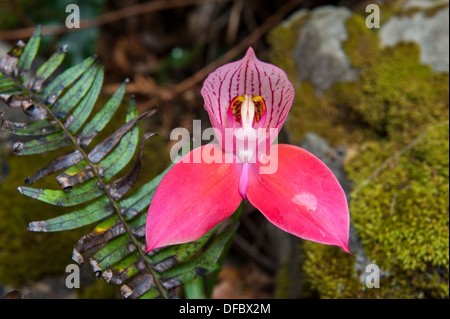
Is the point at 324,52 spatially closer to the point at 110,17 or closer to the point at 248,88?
the point at 248,88

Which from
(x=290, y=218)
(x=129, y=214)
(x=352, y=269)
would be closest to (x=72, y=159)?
(x=129, y=214)

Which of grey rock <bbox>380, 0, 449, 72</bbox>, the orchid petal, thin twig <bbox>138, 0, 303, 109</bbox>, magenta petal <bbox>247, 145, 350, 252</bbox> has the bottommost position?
magenta petal <bbox>247, 145, 350, 252</bbox>

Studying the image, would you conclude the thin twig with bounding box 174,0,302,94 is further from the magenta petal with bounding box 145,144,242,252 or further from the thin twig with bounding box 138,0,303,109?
the magenta petal with bounding box 145,144,242,252

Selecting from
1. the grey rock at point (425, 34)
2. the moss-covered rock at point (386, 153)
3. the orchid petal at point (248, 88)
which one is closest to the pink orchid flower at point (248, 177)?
the orchid petal at point (248, 88)

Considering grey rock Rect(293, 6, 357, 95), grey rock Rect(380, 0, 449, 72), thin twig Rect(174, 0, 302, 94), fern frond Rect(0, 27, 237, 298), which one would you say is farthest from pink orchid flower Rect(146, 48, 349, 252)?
thin twig Rect(174, 0, 302, 94)

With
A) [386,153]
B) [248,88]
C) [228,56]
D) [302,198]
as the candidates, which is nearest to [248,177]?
[302,198]

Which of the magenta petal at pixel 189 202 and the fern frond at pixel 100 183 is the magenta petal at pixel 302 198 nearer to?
the magenta petal at pixel 189 202
